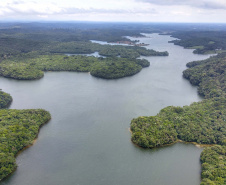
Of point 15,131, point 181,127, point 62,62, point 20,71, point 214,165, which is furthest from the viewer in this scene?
point 62,62

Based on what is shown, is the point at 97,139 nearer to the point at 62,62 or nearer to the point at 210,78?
the point at 210,78

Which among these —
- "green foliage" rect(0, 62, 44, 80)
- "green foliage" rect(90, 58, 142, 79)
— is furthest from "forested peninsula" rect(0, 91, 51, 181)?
"green foliage" rect(90, 58, 142, 79)

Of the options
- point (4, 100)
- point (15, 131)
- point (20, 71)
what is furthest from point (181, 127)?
point (20, 71)

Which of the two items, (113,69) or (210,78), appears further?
(113,69)

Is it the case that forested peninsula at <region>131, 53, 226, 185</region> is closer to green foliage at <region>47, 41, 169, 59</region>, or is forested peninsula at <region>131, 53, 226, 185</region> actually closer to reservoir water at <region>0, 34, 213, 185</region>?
reservoir water at <region>0, 34, 213, 185</region>

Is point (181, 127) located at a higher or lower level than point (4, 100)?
higher

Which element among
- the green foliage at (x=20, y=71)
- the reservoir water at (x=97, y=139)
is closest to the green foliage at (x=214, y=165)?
the reservoir water at (x=97, y=139)

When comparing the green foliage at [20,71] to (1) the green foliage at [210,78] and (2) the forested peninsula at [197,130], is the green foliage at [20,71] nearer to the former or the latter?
(2) the forested peninsula at [197,130]

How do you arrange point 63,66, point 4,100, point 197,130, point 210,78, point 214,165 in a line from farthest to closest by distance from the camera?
1. point 63,66
2. point 210,78
3. point 4,100
4. point 197,130
5. point 214,165
